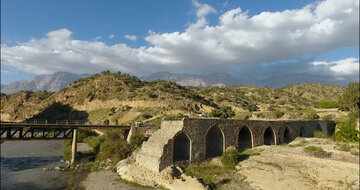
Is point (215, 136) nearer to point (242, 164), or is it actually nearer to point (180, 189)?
point (242, 164)

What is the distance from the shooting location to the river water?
2133cm

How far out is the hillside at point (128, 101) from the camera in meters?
61.4

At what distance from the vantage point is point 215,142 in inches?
1016

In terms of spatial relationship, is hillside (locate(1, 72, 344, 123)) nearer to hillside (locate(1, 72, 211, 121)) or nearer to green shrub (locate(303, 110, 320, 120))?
hillside (locate(1, 72, 211, 121))

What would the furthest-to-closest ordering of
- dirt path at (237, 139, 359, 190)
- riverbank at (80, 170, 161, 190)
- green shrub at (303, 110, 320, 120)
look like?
green shrub at (303, 110, 320, 120) < riverbank at (80, 170, 161, 190) < dirt path at (237, 139, 359, 190)

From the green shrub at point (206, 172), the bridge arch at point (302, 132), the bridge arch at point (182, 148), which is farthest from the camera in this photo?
the bridge arch at point (302, 132)

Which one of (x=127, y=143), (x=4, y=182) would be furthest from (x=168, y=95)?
(x=4, y=182)

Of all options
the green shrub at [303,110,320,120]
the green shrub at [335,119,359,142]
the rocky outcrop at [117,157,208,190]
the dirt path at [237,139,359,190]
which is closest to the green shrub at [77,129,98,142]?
the rocky outcrop at [117,157,208,190]

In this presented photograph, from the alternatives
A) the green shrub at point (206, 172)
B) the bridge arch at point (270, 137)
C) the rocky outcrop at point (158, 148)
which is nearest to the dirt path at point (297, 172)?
the green shrub at point (206, 172)

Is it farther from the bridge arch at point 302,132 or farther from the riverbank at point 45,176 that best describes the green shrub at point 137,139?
the bridge arch at point 302,132

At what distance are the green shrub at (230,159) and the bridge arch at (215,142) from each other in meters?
1.91

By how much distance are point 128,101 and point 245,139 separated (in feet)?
145

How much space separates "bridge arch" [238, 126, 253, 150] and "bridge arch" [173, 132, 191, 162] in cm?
827

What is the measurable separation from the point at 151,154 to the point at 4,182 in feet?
47.6
